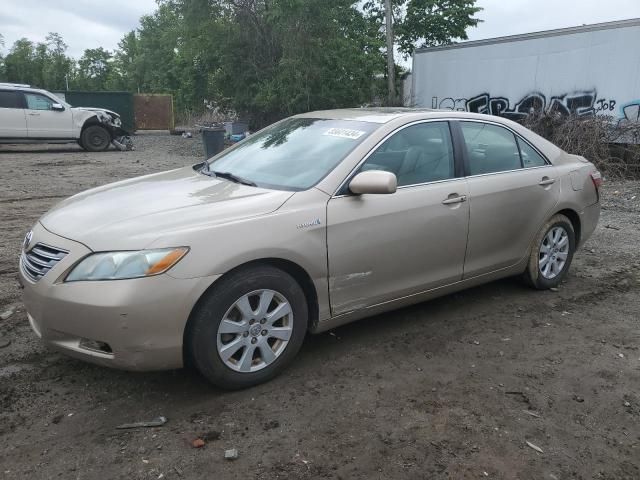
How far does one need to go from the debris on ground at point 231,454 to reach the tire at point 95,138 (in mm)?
16246

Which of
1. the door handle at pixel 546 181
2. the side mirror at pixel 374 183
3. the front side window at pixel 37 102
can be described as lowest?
the door handle at pixel 546 181

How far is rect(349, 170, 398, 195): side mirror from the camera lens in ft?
11.0

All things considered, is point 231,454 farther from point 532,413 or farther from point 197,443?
point 532,413

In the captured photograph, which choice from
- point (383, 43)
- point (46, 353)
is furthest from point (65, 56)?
point (46, 353)

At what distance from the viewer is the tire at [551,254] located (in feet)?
15.5

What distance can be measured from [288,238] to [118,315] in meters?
0.99

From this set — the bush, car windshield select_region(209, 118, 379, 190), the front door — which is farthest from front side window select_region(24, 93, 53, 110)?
the front door

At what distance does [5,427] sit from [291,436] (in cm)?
145

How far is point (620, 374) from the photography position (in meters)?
3.49

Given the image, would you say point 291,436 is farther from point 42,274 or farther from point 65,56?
point 65,56

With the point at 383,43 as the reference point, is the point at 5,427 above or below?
below

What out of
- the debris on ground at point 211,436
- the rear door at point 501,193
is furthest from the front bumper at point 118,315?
Result: the rear door at point 501,193

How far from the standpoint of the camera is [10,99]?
15.6 meters

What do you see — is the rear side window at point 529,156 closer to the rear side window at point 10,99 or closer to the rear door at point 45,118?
the rear door at point 45,118
